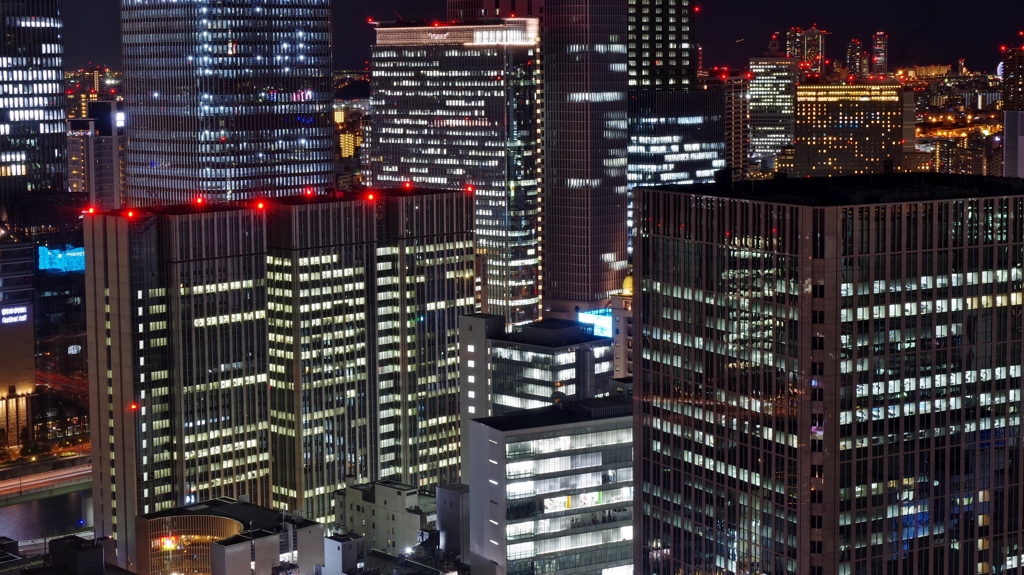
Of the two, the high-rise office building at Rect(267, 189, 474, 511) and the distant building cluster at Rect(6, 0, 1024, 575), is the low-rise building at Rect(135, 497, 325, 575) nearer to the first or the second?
the distant building cluster at Rect(6, 0, 1024, 575)

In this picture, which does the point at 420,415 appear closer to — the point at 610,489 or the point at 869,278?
the point at 610,489

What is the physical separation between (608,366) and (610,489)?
114 ft

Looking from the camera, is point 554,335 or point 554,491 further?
point 554,335

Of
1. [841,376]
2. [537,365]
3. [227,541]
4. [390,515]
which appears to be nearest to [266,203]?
[537,365]

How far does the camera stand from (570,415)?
142m

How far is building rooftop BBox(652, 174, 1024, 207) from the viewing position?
375 ft

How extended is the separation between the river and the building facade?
61.5 metres

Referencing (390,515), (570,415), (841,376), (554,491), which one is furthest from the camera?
(390,515)

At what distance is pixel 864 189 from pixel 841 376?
14076 millimetres

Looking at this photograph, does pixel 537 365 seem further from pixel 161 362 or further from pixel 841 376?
pixel 841 376

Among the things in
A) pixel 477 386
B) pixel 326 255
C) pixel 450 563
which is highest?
pixel 326 255

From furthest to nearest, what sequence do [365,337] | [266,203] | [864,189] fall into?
[365,337] → [266,203] → [864,189]

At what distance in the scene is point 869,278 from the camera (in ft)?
367

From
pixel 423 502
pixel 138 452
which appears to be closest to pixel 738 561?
pixel 423 502
